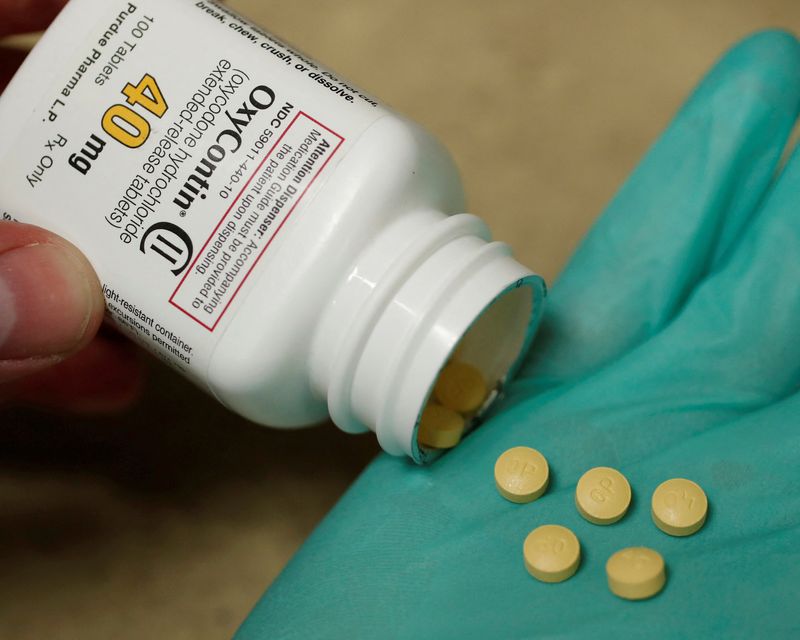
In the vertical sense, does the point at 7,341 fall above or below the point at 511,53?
below

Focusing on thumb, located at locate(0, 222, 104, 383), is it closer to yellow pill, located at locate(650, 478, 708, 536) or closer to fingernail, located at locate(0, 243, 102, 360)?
fingernail, located at locate(0, 243, 102, 360)

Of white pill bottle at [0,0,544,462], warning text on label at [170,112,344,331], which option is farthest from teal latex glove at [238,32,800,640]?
warning text on label at [170,112,344,331]

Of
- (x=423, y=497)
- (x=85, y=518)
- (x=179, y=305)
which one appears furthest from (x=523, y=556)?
(x=85, y=518)

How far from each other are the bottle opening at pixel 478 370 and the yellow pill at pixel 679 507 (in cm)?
16

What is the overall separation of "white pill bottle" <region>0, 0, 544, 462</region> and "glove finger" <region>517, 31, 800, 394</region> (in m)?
0.18

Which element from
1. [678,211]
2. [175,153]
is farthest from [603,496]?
[175,153]

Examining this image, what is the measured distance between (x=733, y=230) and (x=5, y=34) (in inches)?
28.3

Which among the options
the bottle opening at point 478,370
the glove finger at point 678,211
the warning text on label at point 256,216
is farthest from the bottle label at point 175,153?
the glove finger at point 678,211

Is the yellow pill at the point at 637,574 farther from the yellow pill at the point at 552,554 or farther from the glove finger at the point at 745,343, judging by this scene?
the glove finger at the point at 745,343

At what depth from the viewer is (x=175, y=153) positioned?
582mm

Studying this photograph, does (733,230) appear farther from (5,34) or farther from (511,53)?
(5,34)

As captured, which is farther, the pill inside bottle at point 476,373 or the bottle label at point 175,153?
the pill inside bottle at point 476,373

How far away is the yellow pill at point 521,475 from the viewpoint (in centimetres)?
66

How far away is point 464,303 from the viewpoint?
0.59m
